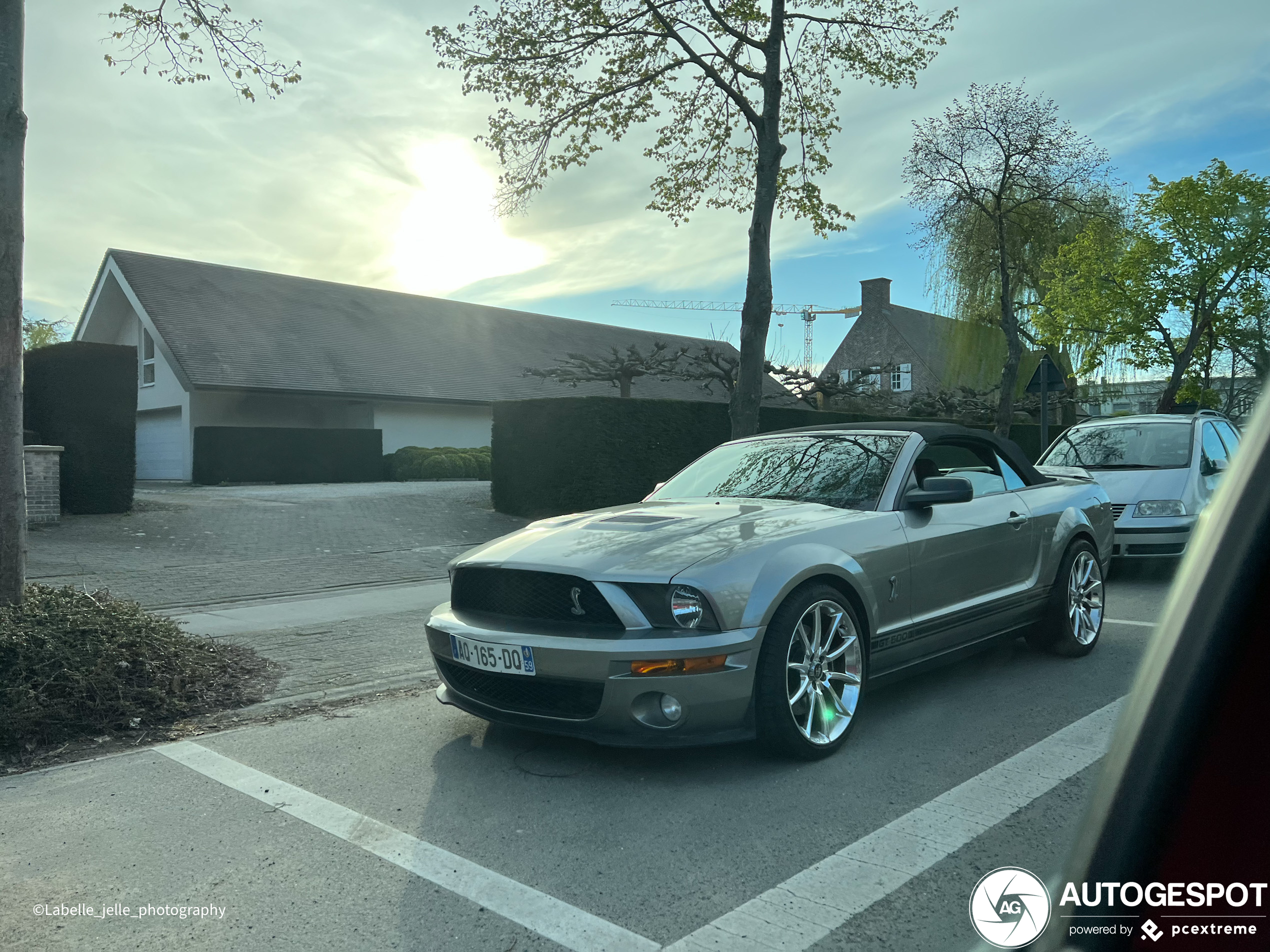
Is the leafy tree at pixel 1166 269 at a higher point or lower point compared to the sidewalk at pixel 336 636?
higher

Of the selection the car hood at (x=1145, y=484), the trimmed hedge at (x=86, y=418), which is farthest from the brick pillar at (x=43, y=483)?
the car hood at (x=1145, y=484)

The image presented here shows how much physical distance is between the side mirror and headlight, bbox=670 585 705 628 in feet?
5.27

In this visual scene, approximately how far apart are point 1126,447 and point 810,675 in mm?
8021

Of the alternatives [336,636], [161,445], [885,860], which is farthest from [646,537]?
[161,445]

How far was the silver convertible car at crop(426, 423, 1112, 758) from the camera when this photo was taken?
384cm

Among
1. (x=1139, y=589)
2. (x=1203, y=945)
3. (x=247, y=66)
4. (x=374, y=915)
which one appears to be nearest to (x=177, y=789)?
(x=374, y=915)

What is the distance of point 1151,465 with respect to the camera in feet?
33.2

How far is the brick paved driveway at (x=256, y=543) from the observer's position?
32.5 ft

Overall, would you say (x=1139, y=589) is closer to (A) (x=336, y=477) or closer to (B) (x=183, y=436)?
(A) (x=336, y=477)

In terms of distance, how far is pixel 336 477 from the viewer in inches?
1040

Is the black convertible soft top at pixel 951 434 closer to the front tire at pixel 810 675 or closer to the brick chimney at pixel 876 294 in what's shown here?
the front tire at pixel 810 675

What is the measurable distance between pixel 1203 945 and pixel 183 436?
93.4 feet

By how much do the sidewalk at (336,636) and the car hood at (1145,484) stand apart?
22.3 feet

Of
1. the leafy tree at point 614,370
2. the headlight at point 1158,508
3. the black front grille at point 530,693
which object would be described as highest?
the leafy tree at point 614,370
